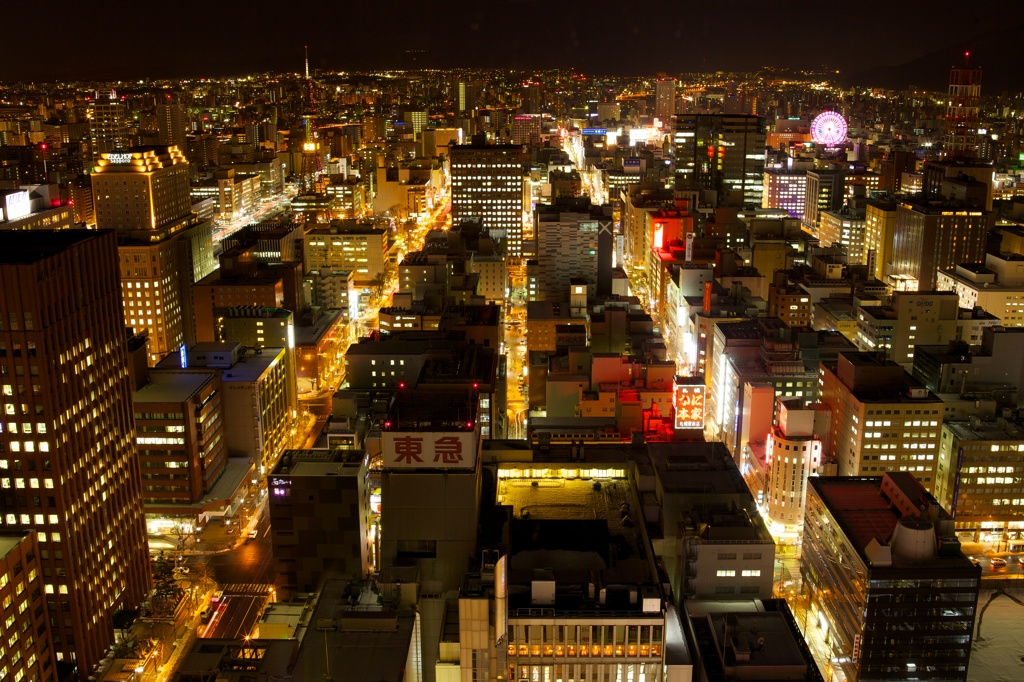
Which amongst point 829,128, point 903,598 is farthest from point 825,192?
point 903,598

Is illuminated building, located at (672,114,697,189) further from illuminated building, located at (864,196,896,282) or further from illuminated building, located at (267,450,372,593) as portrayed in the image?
illuminated building, located at (267,450,372,593)

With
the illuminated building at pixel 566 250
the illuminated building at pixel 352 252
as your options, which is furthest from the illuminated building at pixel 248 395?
the illuminated building at pixel 352 252

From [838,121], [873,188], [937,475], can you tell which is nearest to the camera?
[937,475]

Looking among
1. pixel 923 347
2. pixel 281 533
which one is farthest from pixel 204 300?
pixel 923 347

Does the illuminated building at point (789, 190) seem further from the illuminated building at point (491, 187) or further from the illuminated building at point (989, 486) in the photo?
the illuminated building at point (989, 486)

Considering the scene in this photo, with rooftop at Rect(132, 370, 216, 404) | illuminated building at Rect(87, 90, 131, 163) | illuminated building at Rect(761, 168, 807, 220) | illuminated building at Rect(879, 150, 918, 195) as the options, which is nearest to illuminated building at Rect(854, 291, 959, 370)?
rooftop at Rect(132, 370, 216, 404)

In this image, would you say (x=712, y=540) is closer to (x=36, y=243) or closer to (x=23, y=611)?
(x=23, y=611)

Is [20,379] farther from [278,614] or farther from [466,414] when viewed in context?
[466,414]
